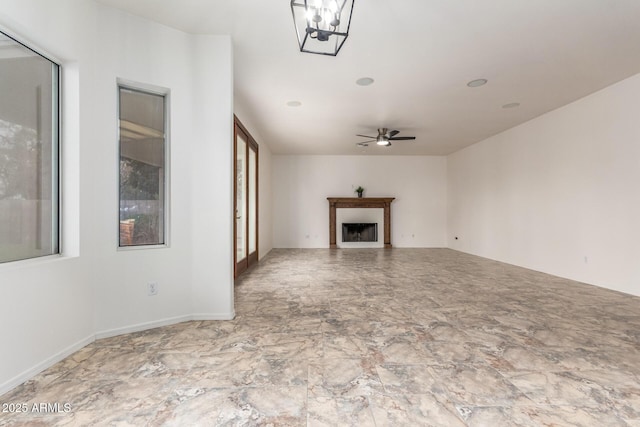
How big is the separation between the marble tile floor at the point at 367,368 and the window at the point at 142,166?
0.93 meters

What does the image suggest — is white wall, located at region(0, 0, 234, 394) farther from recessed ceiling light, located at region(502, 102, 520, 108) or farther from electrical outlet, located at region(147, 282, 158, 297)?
recessed ceiling light, located at region(502, 102, 520, 108)

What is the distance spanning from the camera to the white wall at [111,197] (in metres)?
1.91

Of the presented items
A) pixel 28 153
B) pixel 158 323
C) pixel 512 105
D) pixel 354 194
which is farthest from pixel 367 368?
pixel 354 194

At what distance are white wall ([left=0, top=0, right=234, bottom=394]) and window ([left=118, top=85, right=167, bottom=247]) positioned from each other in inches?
4.0

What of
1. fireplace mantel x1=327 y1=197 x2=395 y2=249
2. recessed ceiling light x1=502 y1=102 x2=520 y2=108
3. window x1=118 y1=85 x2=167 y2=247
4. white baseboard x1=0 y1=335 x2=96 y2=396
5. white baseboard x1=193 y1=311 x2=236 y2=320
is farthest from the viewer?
fireplace mantel x1=327 y1=197 x2=395 y2=249

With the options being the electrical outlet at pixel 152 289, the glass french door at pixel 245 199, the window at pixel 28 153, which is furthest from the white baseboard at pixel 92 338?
the glass french door at pixel 245 199

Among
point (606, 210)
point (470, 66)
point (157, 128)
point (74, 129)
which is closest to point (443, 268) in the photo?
point (606, 210)

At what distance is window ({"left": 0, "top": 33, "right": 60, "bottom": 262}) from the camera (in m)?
1.85

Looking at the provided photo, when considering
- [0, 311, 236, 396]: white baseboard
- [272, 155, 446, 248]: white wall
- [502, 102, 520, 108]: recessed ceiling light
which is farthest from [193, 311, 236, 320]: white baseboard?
[272, 155, 446, 248]: white wall

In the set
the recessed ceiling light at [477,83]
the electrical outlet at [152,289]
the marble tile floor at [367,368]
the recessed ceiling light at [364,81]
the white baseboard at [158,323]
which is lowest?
the marble tile floor at [367,368]

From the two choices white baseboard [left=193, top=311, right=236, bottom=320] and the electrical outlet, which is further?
white baseboard [left=193, top=311, right=236, bottom=320]

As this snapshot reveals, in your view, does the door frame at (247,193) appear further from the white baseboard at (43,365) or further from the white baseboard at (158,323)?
the white baseboard at (43,365)

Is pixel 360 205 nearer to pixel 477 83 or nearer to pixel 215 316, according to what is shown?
pixel 477 83

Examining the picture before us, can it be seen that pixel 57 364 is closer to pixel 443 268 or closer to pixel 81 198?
pixel 81 198
